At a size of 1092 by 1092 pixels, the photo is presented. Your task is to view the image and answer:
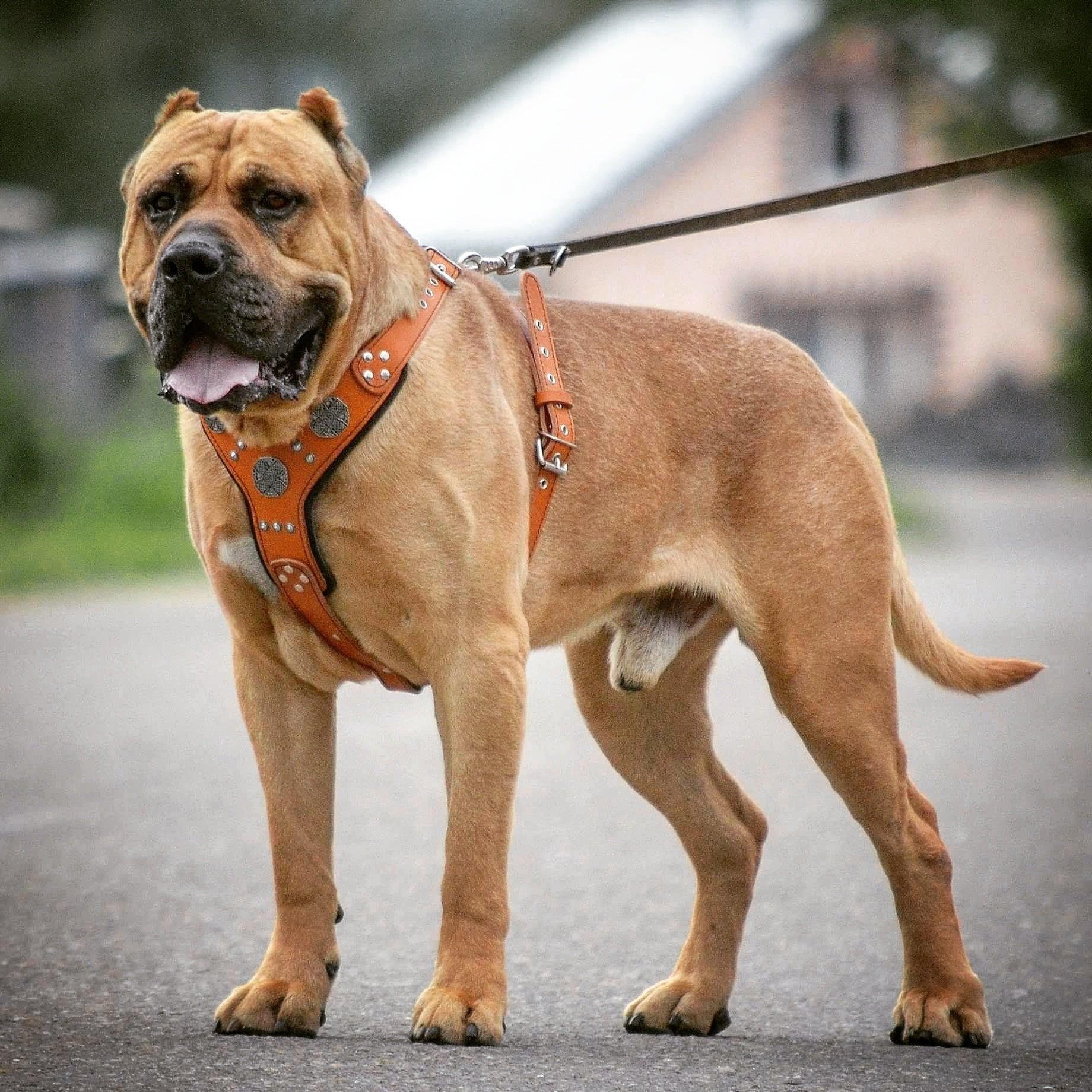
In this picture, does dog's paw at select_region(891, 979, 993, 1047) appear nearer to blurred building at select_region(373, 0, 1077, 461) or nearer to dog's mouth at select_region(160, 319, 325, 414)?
dog's mouth at select_region(160, 319, 325, 414)

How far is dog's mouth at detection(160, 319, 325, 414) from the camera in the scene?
3463mm

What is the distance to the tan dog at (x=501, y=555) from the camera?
11.7ft

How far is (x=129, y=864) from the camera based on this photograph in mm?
5891

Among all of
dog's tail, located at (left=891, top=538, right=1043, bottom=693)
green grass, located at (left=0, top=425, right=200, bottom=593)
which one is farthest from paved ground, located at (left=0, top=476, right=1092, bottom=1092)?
green grass, located at (left=0, top=425, right=200, bottom=593)

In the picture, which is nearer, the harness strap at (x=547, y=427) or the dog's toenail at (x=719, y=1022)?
the harness strap at (x=547, y=427)

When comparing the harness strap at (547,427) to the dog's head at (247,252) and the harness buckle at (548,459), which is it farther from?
the dog's head at (247,252)

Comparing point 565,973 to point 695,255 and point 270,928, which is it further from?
point 695,255

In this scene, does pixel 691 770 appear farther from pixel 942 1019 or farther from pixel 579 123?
pixel 579 123

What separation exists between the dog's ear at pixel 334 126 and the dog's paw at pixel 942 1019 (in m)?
2.21

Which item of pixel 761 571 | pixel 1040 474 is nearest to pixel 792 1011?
pixel 761 571

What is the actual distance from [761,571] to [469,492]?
86 centimetres

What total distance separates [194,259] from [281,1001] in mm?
1559

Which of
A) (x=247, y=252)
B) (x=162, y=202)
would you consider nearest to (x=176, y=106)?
(x=162, y=202)

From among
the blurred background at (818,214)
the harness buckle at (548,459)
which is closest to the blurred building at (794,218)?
the blurred background at (818,214)
